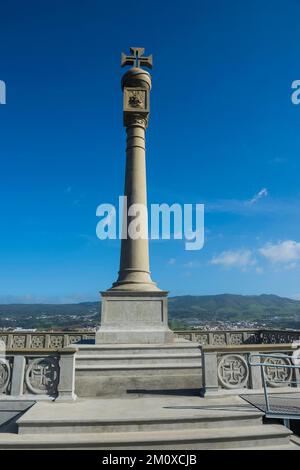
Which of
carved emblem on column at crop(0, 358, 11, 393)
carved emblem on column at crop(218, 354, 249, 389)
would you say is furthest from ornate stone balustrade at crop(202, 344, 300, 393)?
carved emblem on column at crop(0, 358, 11, 393)

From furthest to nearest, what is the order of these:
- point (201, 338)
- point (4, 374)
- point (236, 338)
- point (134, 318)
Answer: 1. point (236, 338)
2. point (201, 338)
3. point (134, 318)
4. point (4, 374)

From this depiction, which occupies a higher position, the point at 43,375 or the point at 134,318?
the point at 134,318

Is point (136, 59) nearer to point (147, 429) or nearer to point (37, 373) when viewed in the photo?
point (37, 373)

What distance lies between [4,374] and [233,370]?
5354 millimetres

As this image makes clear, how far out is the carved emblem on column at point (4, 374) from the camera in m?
7.33

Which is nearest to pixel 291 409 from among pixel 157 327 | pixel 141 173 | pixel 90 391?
pixel 90 391

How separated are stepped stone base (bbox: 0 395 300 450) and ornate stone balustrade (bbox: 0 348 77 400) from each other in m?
0.67

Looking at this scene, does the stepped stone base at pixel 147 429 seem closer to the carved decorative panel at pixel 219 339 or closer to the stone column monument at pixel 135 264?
the stone column monument at pixel 135 264

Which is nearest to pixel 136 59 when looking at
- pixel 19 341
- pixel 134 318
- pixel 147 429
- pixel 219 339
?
pixel 134 318

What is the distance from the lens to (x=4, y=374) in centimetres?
741

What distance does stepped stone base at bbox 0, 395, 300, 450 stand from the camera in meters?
5.50

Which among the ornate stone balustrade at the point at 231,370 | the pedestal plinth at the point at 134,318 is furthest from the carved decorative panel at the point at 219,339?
the ornate stone balustrade at the point at 231,370
